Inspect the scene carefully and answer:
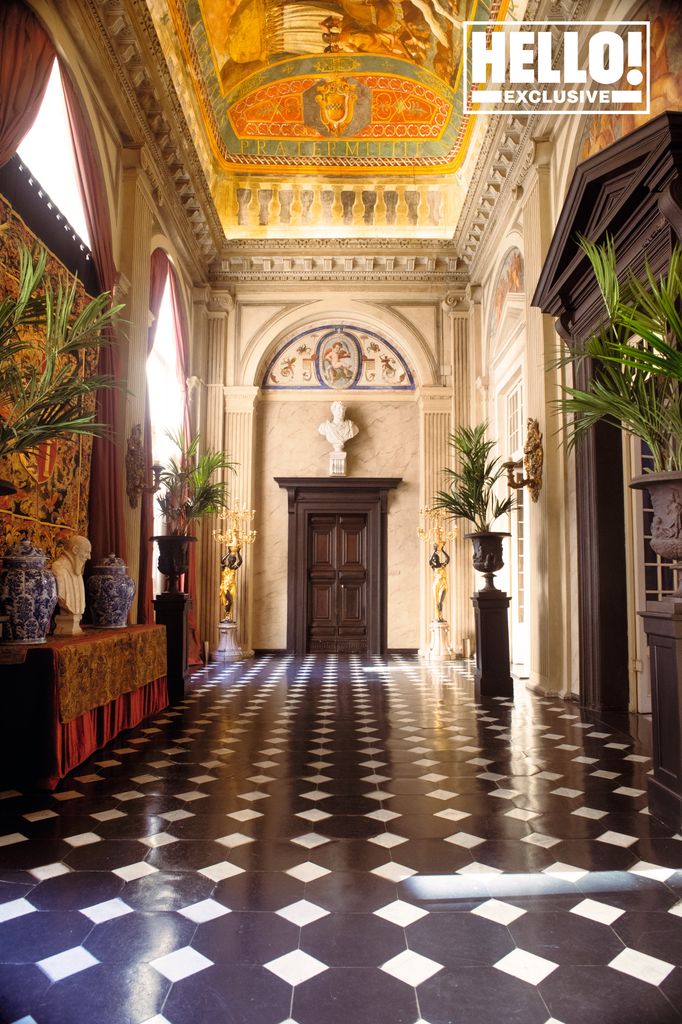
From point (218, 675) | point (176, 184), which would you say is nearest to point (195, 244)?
point (176, 184)

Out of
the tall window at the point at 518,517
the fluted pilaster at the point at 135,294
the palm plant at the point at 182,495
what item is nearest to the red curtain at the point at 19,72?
the fluted pilaster at the point at 135,294

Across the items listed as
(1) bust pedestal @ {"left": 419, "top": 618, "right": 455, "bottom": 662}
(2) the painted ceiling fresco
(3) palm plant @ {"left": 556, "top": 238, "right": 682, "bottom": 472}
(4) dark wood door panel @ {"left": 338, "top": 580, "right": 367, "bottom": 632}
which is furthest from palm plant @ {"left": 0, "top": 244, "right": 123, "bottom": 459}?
(4) dark wood door panel @ {"left": 338, "top": 580, "right": 367, "bottom": 632}

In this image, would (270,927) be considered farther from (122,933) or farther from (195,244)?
(195,244)

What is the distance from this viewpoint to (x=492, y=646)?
6.82 m

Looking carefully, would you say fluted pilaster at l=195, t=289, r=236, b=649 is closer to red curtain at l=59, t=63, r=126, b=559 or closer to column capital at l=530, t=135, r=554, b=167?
red curtain at l=59, t=63, r=126, b=559

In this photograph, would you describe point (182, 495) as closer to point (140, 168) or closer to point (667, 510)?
point (140, 168)

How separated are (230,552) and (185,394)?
2411 millimetres

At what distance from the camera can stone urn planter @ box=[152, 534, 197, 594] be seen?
7.34 m

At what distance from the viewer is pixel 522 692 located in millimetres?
7082

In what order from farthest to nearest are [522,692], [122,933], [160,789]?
[522,692], [160,789], [122,933]

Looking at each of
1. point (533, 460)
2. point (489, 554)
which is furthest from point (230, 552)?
point (533, 460)

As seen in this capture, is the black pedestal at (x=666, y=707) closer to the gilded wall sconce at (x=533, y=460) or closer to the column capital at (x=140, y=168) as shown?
the gilded wall sconce at (x=533, y=460)

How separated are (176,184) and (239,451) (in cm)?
396

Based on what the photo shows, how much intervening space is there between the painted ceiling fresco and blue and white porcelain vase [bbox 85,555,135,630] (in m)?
6.43
